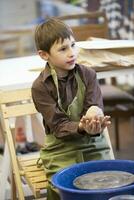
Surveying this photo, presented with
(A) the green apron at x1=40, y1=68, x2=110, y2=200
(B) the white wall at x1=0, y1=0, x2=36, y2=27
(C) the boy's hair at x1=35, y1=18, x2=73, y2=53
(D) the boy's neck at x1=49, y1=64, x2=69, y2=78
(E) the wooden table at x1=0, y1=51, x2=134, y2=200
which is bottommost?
(A) the green apron at x1=40, y1=68, x2=110, y2=200

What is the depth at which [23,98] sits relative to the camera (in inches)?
88.0

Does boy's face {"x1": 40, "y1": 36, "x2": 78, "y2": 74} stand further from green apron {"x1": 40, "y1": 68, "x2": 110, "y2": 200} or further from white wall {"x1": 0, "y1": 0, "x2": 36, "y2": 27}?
white wall {"x1": 0, "y1": 0, "x2": 36, "y2": 27}

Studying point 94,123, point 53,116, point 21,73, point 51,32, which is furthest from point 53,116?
point 21,73

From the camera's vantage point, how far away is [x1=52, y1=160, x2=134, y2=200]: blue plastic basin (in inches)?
58.7

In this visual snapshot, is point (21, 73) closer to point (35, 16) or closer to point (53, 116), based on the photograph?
point (53, 116)

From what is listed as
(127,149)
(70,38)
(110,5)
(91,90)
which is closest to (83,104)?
(91,90)

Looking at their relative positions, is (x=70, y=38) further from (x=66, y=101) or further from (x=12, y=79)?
(x=12, y=79)

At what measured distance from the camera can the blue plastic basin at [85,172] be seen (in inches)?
58.7

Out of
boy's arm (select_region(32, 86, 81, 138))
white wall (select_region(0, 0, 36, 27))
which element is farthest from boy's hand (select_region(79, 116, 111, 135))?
white wall (select_region(0, 0, 36, 27))

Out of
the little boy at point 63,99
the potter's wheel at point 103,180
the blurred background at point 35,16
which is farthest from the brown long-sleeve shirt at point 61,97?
the blurred background at point 35,16

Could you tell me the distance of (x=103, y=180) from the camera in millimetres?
1604

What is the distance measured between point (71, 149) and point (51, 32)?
1.50 feet

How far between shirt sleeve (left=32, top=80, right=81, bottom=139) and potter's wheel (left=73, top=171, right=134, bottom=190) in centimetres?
22

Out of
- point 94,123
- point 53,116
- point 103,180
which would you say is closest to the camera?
point 103,180
